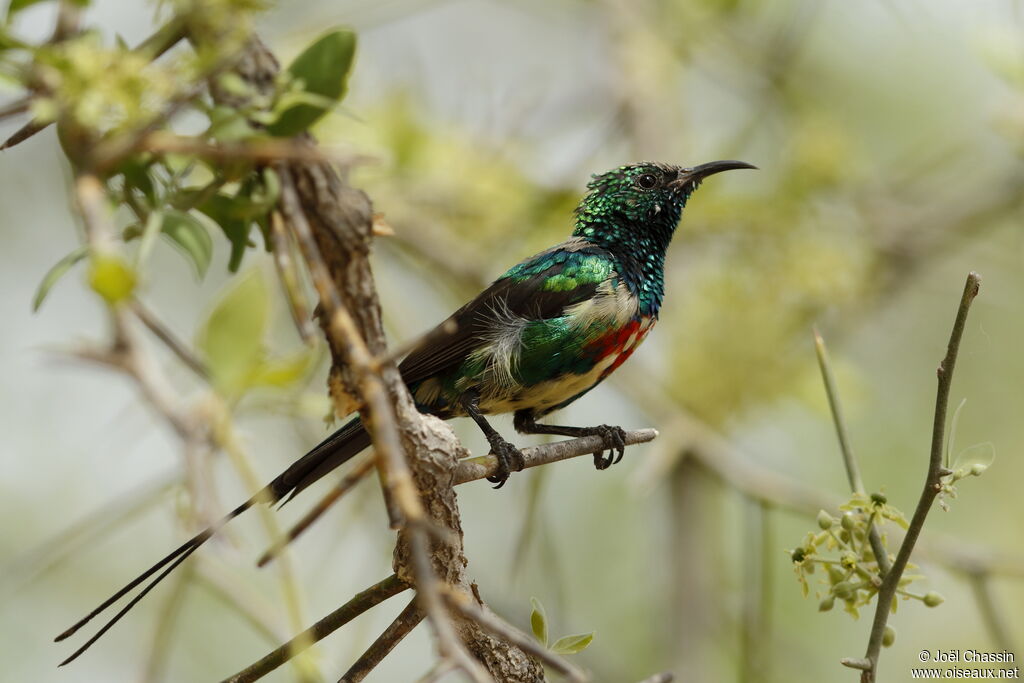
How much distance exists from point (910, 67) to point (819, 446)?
11.1ft

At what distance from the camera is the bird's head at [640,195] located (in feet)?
12.4

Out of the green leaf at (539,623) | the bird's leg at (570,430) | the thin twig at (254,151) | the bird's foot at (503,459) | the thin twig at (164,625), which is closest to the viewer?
the thin twig at (254,151)

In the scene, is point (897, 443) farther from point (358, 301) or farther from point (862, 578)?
point (358, 301)

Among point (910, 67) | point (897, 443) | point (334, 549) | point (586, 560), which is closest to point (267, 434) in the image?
point (334, 549)

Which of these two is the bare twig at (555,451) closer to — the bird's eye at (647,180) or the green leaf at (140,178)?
the green leaf at (140,178)

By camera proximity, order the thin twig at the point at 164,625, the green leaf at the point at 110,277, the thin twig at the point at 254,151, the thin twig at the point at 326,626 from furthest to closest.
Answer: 1. the thin twig at the point at 164,625
2. the thin twig at the point at 326,626
3. the thin twig at the point at 254,151
4. the green leaf at the point at 110,277

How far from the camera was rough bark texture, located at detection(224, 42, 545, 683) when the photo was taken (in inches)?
58.1

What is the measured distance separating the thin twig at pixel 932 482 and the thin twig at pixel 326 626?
79cm

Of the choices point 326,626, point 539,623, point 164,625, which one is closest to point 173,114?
point 326,626

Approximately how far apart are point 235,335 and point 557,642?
0.78 meters

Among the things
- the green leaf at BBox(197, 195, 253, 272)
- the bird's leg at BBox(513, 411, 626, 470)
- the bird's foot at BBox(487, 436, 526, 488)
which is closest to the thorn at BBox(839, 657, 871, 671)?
the bird's foot at BBox(487, 436, 526, 488)

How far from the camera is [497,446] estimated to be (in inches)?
122

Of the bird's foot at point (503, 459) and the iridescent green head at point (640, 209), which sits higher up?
the iridescent green head at point (640, 209)

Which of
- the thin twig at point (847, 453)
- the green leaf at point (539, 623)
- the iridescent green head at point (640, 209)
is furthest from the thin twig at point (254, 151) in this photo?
the iridescent green head at point (640, 209)
